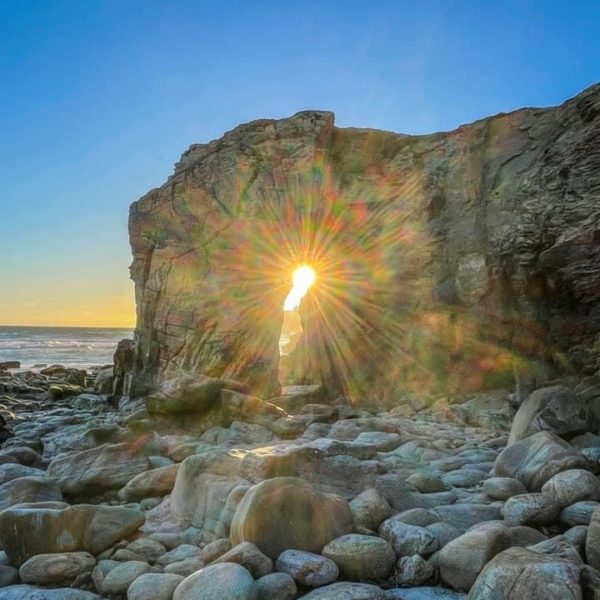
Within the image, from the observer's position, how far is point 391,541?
4645 mm

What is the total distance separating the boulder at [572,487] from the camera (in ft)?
16.6

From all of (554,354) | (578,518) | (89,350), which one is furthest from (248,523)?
(89,350)

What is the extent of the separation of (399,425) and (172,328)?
10.3 metres

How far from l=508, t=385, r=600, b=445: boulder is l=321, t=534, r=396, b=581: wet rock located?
13.8ft

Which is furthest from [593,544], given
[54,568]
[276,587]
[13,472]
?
[13,472]

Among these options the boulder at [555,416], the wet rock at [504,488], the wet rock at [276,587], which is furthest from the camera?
the boulder at [555,416]

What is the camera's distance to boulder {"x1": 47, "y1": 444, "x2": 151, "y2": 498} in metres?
6.82

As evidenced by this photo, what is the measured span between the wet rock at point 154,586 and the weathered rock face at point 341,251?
459 inches

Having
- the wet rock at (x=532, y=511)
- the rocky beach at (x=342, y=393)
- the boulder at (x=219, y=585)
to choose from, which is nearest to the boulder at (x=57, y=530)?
the rocky beach at (x=342, y=393)

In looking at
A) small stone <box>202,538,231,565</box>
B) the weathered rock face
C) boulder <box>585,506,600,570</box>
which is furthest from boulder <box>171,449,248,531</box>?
the weathered rock face

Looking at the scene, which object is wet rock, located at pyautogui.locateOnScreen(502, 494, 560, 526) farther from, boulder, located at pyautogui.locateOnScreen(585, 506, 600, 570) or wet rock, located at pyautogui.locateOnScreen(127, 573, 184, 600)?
wet rock, located at pyautogui.locateOnScreen(127, 573, 184, 600)

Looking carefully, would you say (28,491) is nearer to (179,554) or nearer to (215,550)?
(179,554)

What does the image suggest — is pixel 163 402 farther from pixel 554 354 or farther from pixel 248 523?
pixel 554 354

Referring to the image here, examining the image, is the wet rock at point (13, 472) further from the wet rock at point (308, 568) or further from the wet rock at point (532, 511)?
the wet rock at point (532, 511)
